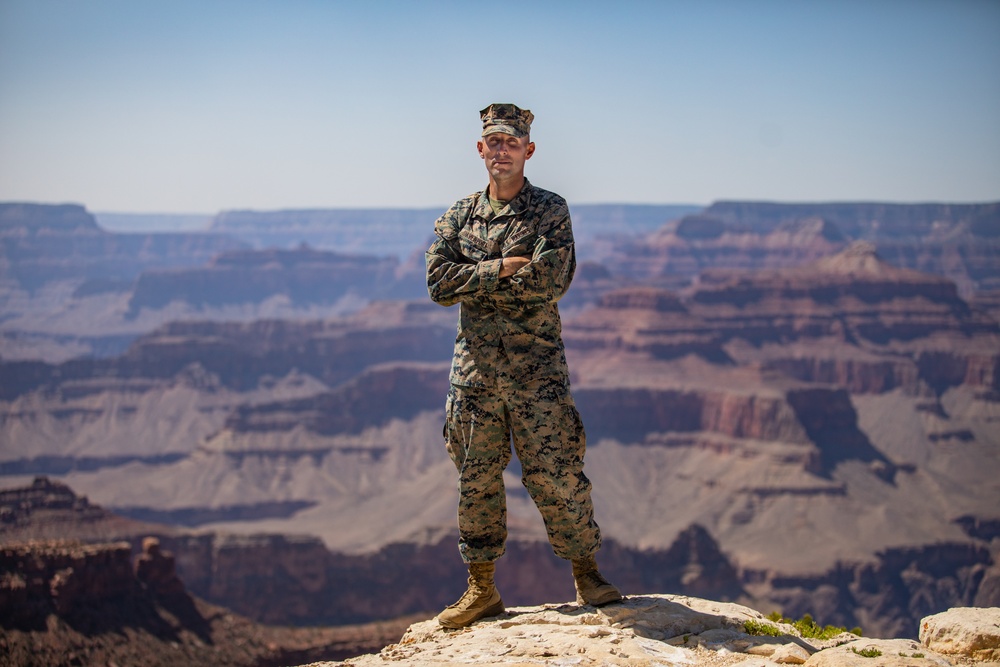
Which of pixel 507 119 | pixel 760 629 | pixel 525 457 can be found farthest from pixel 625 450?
pixel 507 119

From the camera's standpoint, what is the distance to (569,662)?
970 cm

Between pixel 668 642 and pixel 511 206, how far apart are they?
12.6 feet

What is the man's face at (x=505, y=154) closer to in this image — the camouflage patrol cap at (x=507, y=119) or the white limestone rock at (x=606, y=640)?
the camouflage patrol cap at (x=507, y=119)

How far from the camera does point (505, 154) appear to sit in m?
10.8

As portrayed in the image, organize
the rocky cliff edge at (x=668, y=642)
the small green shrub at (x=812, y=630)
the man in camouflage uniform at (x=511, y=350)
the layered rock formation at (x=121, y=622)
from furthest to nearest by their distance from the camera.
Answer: the layered rock formation at (x=121, y=622), the small green shrub at (x=812, y=630), the man in camouflage uniform at (x=511, y=350), the rocky cliff edge at (x=668, y=642)

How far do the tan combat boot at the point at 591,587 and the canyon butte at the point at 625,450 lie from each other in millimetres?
57657

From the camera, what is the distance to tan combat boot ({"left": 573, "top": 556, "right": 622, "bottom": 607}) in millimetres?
11180

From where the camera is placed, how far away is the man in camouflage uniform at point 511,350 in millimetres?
10680

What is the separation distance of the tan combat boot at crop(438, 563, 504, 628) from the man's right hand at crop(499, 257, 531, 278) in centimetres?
263

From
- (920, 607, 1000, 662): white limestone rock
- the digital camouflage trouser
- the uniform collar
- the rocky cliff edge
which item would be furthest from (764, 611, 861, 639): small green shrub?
the uniform collar

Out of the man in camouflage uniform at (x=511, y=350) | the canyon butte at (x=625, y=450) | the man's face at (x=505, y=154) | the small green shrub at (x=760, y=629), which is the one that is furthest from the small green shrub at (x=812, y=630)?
the canyon butte at (x=625, y=450)

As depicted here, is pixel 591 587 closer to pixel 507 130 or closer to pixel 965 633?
pixel 965 633

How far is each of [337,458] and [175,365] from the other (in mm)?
36290

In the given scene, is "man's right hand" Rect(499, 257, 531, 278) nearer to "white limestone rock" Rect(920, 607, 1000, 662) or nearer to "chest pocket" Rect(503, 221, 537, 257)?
"chest pocket" Rect(503, 221, 537, 257)
